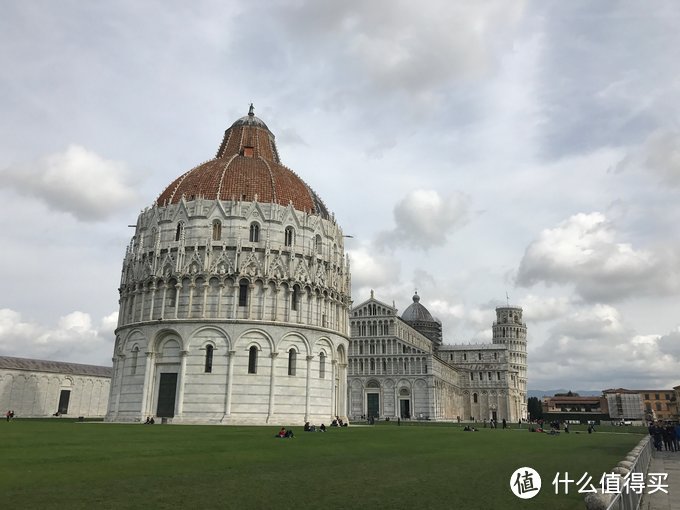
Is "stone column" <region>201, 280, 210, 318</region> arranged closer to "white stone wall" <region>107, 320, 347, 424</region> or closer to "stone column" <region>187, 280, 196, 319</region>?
"stone column" <region>187, 280, 196, 319</region>

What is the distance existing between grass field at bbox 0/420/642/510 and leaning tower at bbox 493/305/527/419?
126 m

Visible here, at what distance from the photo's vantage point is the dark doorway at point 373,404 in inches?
3686

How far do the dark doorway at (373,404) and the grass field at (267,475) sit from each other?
236 ft

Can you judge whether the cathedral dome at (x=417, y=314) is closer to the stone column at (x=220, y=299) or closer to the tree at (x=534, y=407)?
the tree at (x=534, y=407)

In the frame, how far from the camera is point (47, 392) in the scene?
294ft

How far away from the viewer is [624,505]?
25.8 feet

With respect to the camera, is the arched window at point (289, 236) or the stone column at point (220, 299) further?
the arched window at point (289, 236)

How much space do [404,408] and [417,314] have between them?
121 feet

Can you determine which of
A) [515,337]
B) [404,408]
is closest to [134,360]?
[404,408]

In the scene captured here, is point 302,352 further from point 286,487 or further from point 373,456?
point 286,487

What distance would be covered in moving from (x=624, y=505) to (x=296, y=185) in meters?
49.5

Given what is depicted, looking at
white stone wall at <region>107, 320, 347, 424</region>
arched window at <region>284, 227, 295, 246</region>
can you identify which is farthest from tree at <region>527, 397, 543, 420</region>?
arched window at <region>284, 227, 295, 246</region>

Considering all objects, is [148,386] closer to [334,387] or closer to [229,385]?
[229,385]

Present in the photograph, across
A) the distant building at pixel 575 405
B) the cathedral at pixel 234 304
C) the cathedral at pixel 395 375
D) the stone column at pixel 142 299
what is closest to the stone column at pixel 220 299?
the cathedral at pixel 234 304
